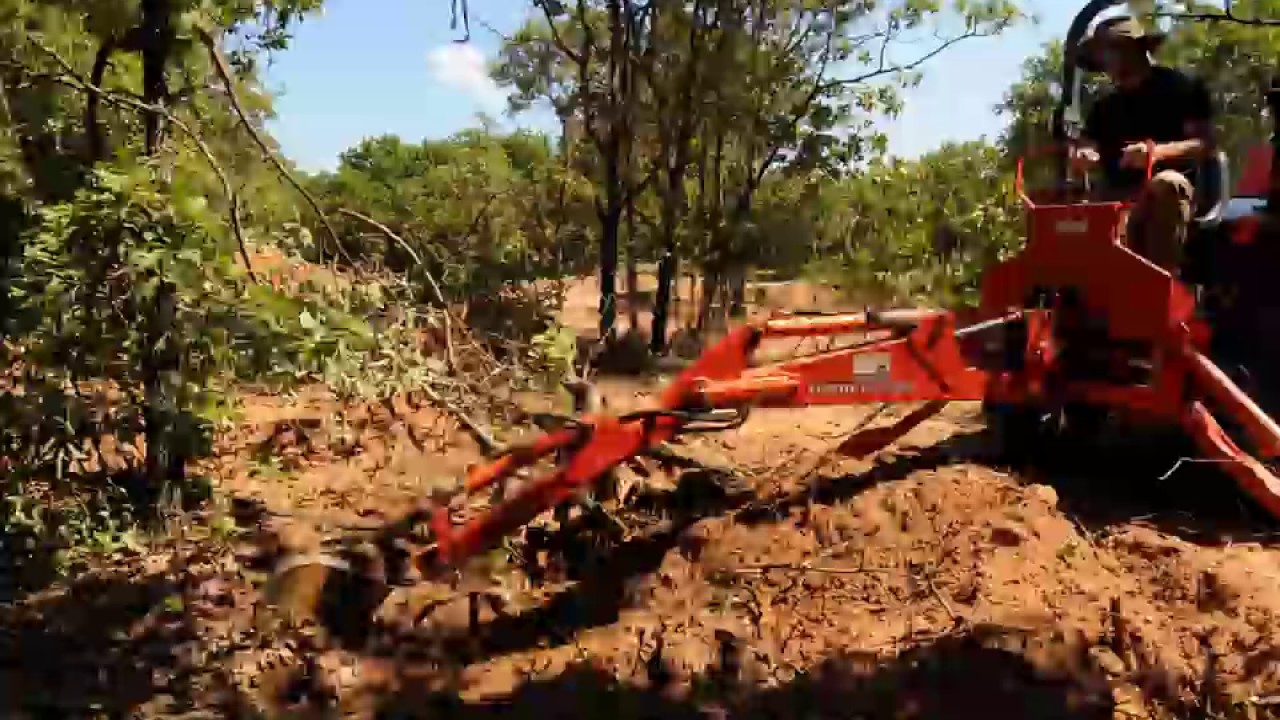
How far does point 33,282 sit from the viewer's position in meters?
5.70

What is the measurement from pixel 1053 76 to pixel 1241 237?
25.0 meters

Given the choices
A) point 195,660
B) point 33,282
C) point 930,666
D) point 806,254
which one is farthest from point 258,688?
point 806,254

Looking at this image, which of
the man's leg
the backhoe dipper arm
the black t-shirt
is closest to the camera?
the backhoe dipper arm

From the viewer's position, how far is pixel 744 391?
5.01 metres

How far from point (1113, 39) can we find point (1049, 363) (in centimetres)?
199

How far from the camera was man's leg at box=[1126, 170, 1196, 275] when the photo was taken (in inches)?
237

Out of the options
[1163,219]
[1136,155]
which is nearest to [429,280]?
[1136,155]

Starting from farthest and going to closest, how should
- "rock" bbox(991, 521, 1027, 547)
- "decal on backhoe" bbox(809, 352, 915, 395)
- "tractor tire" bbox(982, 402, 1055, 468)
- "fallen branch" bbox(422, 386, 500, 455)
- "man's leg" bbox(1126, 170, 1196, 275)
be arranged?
"tractor tire" bbox(982, 402, 1055, 468) < "fallen branch" bbox(422, 386, 500, 455) < "man's leg" bbox(1126, 170, 1196, 275) < "rock" bbox(991, 521, 1027, 547) < "decal on backhoe" bbox(809, 352, 915, 395)

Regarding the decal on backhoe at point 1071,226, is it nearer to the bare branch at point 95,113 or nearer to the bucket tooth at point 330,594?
the bucket tooth at point 330,594

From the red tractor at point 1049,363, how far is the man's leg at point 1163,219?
7.6 inches

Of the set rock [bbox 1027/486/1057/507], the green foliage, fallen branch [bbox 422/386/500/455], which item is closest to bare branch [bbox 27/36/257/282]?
fallen branch [bbox 422/386/500/455]

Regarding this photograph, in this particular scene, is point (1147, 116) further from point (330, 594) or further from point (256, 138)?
point (330, 594)

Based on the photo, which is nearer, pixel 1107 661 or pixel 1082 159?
pixel 1107 661

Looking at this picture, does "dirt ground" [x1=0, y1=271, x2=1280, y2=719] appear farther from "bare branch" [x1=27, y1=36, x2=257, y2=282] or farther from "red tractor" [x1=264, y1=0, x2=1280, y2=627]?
"bare branch" [x1=27, y1=36, x2=257, y2=282]
